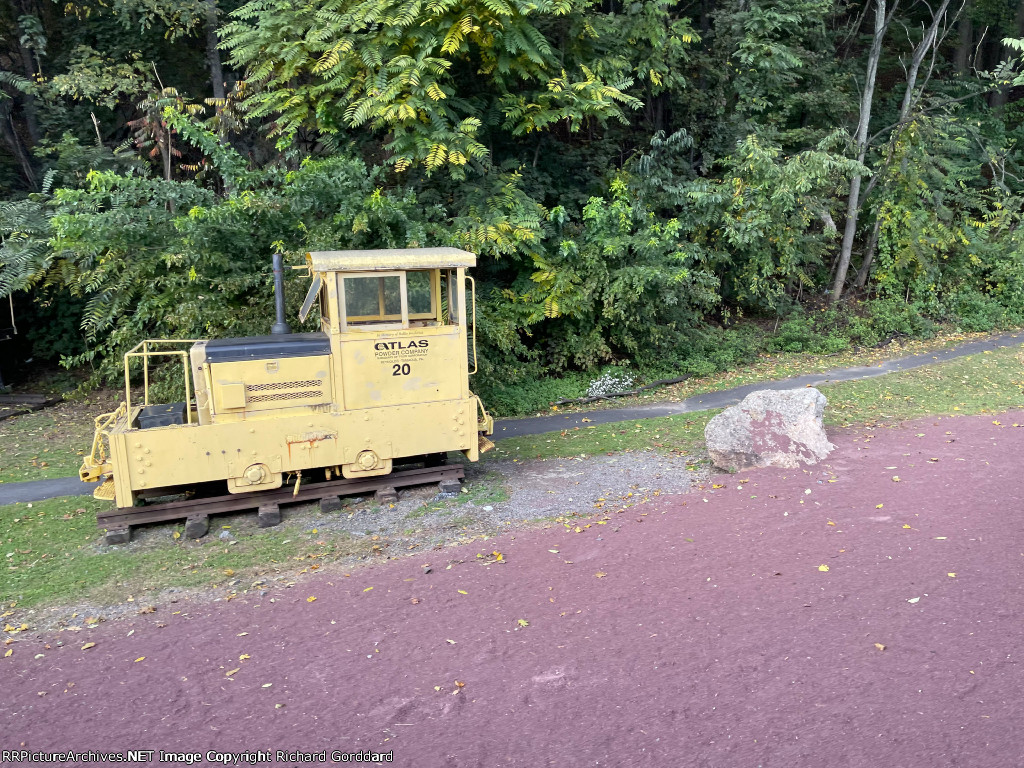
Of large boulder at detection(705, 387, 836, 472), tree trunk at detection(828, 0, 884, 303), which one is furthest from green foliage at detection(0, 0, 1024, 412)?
large boulder at detection(705, 387, 836, 472)

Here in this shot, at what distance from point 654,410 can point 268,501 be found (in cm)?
778

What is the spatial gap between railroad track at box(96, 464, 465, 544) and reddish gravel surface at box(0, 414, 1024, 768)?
5.84ft

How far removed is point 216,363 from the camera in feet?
26.9

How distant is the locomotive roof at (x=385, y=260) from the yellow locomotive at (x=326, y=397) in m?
0.02

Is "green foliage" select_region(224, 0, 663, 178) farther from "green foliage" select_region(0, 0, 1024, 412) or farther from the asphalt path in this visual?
the asphalt path

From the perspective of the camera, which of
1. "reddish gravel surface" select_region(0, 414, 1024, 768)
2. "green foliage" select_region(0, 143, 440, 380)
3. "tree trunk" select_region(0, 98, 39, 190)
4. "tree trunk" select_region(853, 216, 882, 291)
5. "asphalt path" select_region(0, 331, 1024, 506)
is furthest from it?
"tree trunk" select_region(853, 216, 882, 291)

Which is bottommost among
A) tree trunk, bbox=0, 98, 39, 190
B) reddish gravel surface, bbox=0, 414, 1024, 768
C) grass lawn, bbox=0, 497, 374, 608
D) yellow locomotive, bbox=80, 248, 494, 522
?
grass lawn, bbox=0, 497, 374, 608

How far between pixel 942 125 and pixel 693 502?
16.7 meters

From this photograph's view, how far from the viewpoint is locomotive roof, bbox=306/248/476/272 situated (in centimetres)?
853

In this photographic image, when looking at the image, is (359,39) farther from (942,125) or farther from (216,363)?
(942,125)

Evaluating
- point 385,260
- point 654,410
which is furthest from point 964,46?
point 385,260

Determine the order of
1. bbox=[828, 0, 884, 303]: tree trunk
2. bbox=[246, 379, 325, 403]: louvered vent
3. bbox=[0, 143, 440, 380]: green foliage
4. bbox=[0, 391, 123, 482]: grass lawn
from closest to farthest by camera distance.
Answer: bbox=[246, 379, 325, 403]: louvered vent → bbox=[0, 391, 123, 482]: grass lawn → bbox=[0, 143, 440, 380]: green foliage → bbox=[828, 0, 884, 303]: tree trunk

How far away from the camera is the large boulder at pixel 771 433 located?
31.9 feet

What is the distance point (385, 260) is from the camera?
8.67 metres
